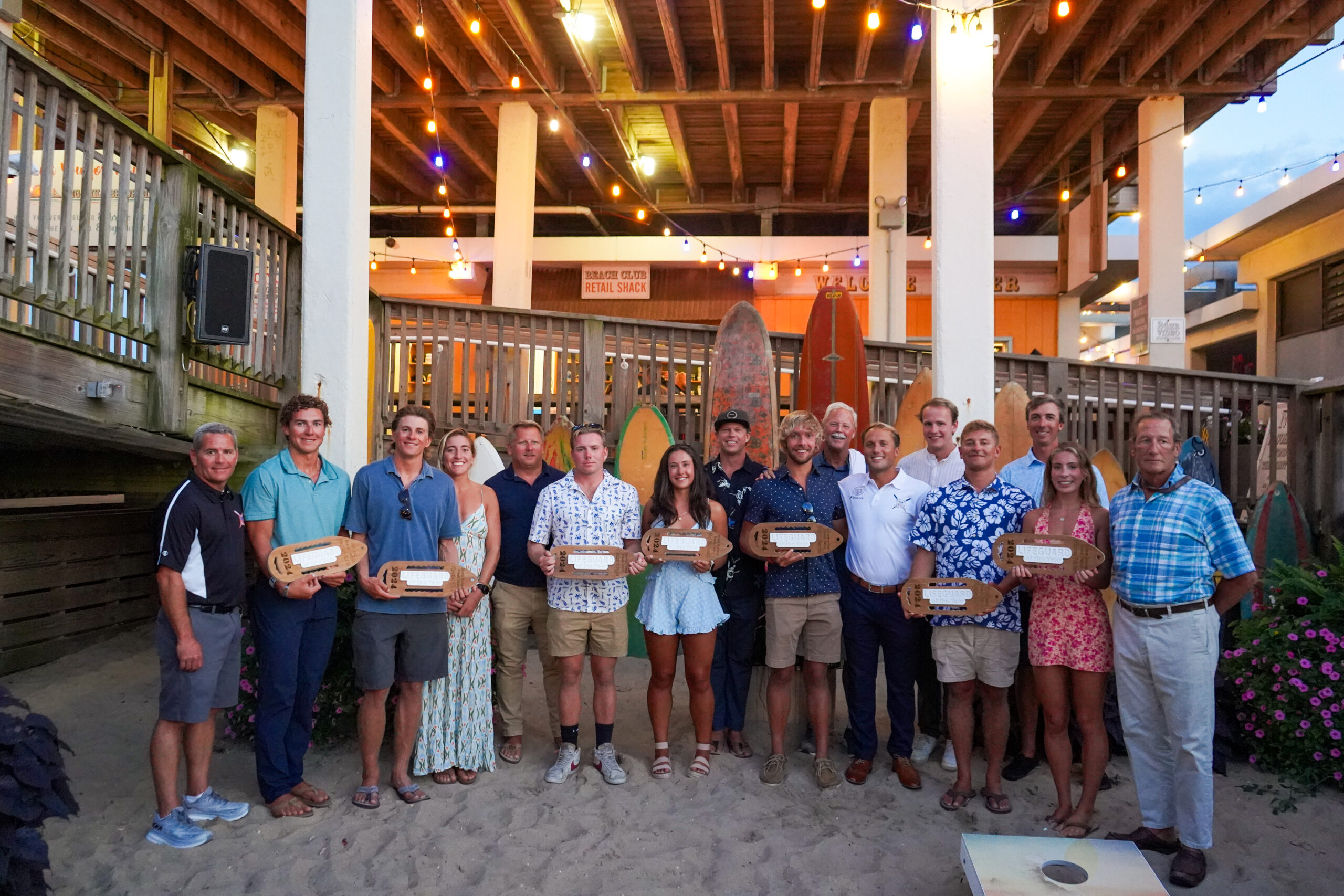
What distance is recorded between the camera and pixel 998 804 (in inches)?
120

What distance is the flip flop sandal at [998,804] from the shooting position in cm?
303

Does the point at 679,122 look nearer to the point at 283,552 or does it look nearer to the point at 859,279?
the point at 859,279

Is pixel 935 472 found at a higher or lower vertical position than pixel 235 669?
higher

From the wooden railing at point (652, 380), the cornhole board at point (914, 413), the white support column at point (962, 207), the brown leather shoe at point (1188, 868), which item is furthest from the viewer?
the wooden railing at point (652, 380)

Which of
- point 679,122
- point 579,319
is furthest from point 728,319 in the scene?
point 679,122

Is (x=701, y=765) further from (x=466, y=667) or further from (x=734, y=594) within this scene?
(x=466, y=667)

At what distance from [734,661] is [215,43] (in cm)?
768

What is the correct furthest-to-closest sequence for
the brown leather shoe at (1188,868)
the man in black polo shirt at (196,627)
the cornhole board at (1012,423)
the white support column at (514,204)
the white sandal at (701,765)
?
the white support column at (514,204) → the cornhole board at (1012,423) → the white sandal at (701,765) → the man in black polo shirt at (196,627) → the brown leather shoe at (1188,868)

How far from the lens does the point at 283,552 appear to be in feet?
9.11

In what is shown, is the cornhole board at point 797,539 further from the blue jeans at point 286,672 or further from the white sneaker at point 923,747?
the blue jeans at point 286,672

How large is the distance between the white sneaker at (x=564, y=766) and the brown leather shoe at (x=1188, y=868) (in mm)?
2037

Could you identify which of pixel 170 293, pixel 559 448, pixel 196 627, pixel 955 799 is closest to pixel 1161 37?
pixel 559 448

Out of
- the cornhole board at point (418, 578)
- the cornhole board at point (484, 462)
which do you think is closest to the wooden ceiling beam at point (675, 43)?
the cornhole board at point (484, 462)

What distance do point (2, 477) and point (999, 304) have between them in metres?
11.4
